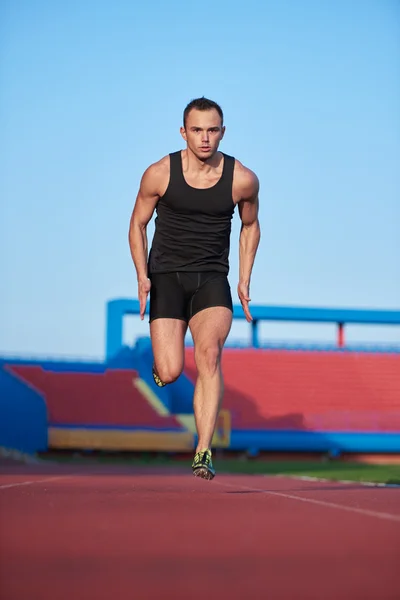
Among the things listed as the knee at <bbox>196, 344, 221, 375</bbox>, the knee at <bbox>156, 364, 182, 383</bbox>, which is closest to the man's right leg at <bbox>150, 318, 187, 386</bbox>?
the knee at <bbox>156, 364, 182, 383</bbox>

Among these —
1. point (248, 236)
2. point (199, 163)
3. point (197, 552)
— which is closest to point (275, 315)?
point (248, 236)

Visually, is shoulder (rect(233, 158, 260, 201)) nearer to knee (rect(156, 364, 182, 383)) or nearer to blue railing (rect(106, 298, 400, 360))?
knee (rect(156, 364, 182, 383))

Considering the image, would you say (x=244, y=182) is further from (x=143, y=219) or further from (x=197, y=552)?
(x=197, y=552)

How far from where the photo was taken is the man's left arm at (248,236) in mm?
6695

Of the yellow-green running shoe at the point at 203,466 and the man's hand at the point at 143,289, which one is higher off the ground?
the man's hand at the point at 143,289

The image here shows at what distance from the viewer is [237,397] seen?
32188 mm

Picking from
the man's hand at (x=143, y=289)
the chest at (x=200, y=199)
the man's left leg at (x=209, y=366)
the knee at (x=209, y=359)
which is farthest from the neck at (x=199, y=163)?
the knee at (x=209, y=359)

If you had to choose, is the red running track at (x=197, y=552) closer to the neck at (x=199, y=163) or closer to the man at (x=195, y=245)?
the man at (x=195, y=245)

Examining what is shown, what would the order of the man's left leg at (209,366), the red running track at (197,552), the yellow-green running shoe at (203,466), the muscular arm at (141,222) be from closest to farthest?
the red running track at (197,552) → the yellow-green running shoe at (203,466) → the man's left leg at (209,366) → the muscular arm at (141,222)

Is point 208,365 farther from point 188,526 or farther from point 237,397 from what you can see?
point 237,397

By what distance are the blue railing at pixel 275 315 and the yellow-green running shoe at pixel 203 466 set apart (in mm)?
30406

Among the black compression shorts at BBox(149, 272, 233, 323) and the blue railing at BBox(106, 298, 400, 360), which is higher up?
the black compression shorts at BBox(149, 272, 233, 323)

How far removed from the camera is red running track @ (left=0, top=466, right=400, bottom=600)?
2297mm

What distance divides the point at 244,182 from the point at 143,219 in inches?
28.9
